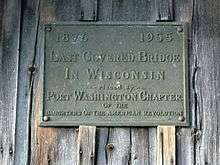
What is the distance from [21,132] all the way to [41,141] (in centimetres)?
11

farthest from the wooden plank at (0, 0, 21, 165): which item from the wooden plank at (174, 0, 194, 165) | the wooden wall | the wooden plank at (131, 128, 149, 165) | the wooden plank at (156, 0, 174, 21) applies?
the wooden plank at (174, 0, 194, 165)

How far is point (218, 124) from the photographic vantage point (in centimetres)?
378

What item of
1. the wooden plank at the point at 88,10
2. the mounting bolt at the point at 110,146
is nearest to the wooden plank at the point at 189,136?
the mounting bolt at the point at 110,146

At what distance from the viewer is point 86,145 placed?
3.76 m

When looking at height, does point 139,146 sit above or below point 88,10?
below

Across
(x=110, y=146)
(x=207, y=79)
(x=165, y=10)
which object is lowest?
(x=110, y=146)

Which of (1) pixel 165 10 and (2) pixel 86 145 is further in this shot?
(1) pixel 165 10

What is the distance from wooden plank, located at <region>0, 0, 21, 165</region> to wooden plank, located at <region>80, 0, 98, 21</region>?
318 millimetres

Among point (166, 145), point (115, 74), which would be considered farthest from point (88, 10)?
point (166, 145)

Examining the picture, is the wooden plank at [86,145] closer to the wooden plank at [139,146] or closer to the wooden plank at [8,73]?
the wooden plank at [139,146]

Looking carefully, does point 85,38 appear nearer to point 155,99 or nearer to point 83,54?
point 83,54

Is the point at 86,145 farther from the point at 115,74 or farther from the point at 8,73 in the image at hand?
the point at 8,73

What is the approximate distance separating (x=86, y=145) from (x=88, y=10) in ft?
2.20

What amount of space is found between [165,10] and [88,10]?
38 cm
